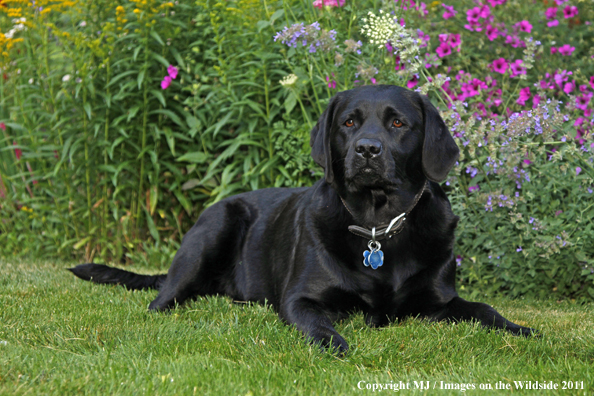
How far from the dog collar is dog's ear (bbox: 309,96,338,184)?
12.1 inches

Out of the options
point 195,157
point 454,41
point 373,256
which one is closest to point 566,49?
point 454,41

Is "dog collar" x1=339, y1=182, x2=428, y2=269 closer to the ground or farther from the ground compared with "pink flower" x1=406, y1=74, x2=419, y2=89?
closer to the ground

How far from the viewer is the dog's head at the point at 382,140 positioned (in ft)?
8.97

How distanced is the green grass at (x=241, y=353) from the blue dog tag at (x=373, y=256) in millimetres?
286

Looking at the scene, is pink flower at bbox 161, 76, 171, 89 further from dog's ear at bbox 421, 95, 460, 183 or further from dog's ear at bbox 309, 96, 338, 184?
dog's ear at bbox 421, 95, 460, 183

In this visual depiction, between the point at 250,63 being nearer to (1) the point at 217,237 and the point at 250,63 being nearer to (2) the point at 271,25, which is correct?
(2) the point at 271,25

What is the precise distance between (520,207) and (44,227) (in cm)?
417

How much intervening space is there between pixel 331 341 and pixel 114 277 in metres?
1.98

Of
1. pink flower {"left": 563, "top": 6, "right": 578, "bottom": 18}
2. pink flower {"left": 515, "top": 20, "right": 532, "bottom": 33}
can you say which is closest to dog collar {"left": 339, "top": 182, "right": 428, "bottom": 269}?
pink flower {"left": 515, "top": 20, "right": 532, "bottom": 33}

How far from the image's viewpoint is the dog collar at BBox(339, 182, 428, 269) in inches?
111

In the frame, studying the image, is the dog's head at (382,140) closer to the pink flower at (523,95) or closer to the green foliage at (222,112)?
the green foliage at (222,112)

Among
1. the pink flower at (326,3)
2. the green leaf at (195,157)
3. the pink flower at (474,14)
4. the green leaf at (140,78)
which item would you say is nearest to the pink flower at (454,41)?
the pink flower at (474,14)

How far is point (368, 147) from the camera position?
266 centimetres

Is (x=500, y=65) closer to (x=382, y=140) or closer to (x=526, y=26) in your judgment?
(x=526, y=26)
